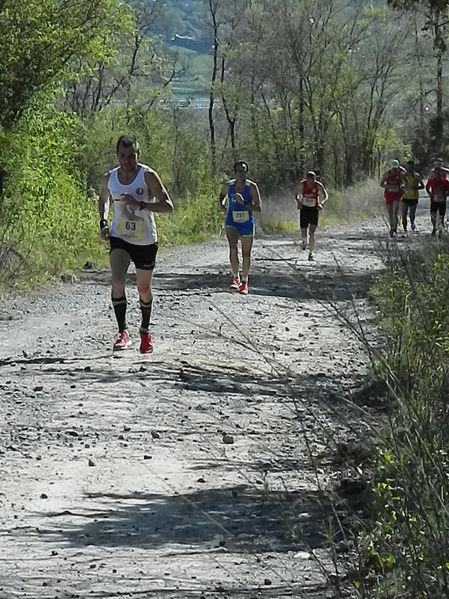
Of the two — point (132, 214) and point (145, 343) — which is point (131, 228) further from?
point (145, 343)

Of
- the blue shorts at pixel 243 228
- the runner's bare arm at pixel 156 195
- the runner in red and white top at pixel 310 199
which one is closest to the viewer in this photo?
the runner's bare arm at pixel 156 195

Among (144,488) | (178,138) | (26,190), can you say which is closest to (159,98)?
(178,138)

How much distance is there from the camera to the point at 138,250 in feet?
38.7

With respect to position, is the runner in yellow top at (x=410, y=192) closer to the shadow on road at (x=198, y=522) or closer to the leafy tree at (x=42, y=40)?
the leafy tree at (x=42, y=40)

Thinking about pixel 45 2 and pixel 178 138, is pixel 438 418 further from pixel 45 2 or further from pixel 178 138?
pixel 178 138

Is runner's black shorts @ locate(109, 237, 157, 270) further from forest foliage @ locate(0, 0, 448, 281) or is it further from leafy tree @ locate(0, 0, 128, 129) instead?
forest foliage @ locate(0, 0, 448, 281)

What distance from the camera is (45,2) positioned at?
22.7 m

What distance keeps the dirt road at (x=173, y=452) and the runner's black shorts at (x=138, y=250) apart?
861 mm

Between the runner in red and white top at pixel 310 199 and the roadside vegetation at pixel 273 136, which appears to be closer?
the roadside vegetation at pixel 273 136

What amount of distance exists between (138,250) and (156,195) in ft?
1.75

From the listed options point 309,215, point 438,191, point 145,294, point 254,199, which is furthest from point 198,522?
point 438,191

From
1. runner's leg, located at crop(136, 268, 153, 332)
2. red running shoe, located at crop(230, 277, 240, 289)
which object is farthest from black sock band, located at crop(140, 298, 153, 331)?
red running shoe, located at crop(230, 277, 240, 289)

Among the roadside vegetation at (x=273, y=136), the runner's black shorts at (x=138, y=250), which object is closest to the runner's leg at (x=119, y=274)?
the runner's black shorts at (x=138, y=250)

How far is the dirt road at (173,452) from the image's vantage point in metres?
5.59
